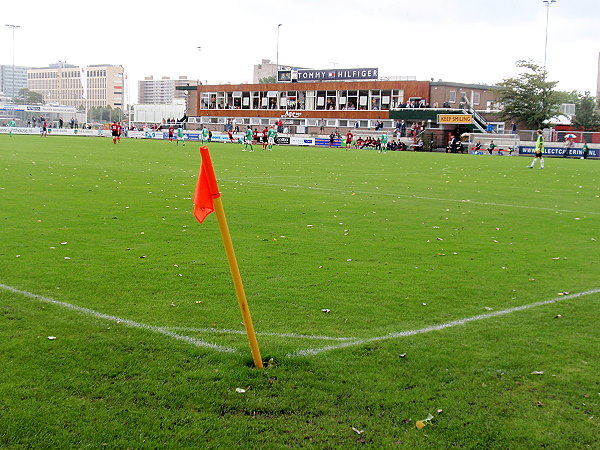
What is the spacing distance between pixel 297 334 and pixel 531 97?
74.3 metres

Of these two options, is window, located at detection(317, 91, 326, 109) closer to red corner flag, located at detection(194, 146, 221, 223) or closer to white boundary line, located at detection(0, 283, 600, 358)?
white boundary line, located at detection(0, 283, 600, 358)

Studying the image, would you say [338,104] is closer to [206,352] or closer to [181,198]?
[181,198]

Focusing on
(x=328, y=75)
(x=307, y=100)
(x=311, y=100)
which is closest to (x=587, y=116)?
(x=328, y=75)

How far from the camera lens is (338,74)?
9194 cm

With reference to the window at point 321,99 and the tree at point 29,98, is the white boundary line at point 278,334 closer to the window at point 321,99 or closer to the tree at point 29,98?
the window at point 321,99

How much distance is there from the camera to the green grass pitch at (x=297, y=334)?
469 cm

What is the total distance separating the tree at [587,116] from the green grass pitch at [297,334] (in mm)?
74470

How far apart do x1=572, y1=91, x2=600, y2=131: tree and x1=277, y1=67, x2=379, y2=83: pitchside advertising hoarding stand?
2597 centimetres

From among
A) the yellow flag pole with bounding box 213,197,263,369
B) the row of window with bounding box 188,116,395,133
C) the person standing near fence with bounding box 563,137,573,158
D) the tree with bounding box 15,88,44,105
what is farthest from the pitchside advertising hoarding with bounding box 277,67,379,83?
the tree with bounding box 15,88,44,105

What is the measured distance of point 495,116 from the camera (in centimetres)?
7675

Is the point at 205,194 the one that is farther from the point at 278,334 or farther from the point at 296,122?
the point at 296,122

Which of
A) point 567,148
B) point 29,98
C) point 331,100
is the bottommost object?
point 567,148

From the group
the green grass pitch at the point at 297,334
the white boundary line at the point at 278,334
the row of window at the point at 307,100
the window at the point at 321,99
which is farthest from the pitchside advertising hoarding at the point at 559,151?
the white boundary line at the point at 278,334

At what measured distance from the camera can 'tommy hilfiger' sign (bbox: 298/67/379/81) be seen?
290 feet
